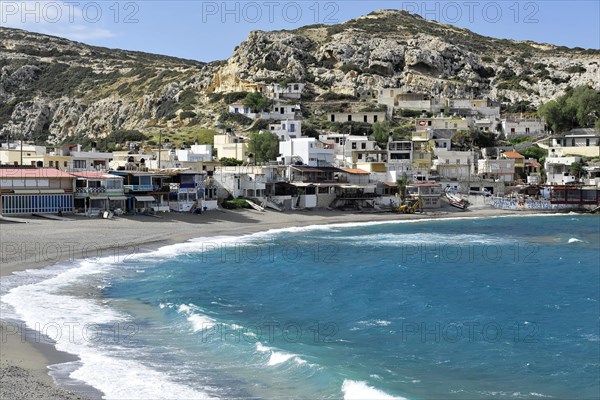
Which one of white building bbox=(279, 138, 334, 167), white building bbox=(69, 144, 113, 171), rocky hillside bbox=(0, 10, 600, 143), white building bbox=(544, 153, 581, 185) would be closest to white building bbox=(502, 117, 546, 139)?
white building bbox=(544, 153, 581, 185)

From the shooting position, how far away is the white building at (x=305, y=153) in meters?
81.8

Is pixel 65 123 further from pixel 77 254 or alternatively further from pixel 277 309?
pixel 277 309

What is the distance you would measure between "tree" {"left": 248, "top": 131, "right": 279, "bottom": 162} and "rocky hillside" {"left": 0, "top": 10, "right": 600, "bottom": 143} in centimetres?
2913

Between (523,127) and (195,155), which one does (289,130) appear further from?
(523,127)

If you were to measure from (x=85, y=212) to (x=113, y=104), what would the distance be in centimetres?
9007

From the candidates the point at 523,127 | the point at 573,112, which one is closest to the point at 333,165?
the point at 523,127

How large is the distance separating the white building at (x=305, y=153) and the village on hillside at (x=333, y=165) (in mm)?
134

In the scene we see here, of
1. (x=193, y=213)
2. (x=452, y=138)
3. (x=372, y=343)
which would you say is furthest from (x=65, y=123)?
(x=372, y=343)

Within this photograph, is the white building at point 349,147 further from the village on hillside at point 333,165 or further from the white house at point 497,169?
the white house at point 497,169

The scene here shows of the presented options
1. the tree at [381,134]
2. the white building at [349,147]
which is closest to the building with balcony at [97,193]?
the white building at [349,147]

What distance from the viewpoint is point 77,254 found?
43688 mm

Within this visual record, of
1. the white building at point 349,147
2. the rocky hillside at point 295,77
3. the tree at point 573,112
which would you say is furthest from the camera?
the rocky hillside at point 295,77

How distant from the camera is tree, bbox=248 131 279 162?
8950cm

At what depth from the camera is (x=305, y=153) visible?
82000 mm
